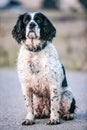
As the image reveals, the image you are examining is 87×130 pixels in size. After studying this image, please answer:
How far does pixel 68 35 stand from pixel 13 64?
7.22 m

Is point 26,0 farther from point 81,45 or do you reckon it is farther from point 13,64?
point 13,64

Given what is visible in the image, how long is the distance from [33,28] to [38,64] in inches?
21.6

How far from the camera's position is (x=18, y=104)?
43.5ft

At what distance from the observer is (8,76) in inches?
720

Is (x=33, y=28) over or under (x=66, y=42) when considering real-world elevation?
over

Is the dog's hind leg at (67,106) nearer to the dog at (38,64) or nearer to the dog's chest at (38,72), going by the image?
the dog at (38,64)

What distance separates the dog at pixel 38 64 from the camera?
429 inches

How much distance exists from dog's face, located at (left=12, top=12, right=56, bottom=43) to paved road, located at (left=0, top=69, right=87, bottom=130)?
4.26 feet

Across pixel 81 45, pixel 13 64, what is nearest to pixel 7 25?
pixel 81 45

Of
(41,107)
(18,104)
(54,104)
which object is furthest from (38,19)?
(18,104)

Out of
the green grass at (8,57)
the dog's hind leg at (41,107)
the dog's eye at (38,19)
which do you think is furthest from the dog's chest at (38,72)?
the green grass at (8,57)

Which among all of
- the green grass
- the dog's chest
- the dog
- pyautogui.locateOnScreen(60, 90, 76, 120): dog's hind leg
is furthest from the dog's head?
the green grass

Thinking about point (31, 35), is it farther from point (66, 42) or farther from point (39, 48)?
point (66, 42)

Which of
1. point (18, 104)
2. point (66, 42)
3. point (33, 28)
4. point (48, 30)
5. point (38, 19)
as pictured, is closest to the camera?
point (33, 28)
